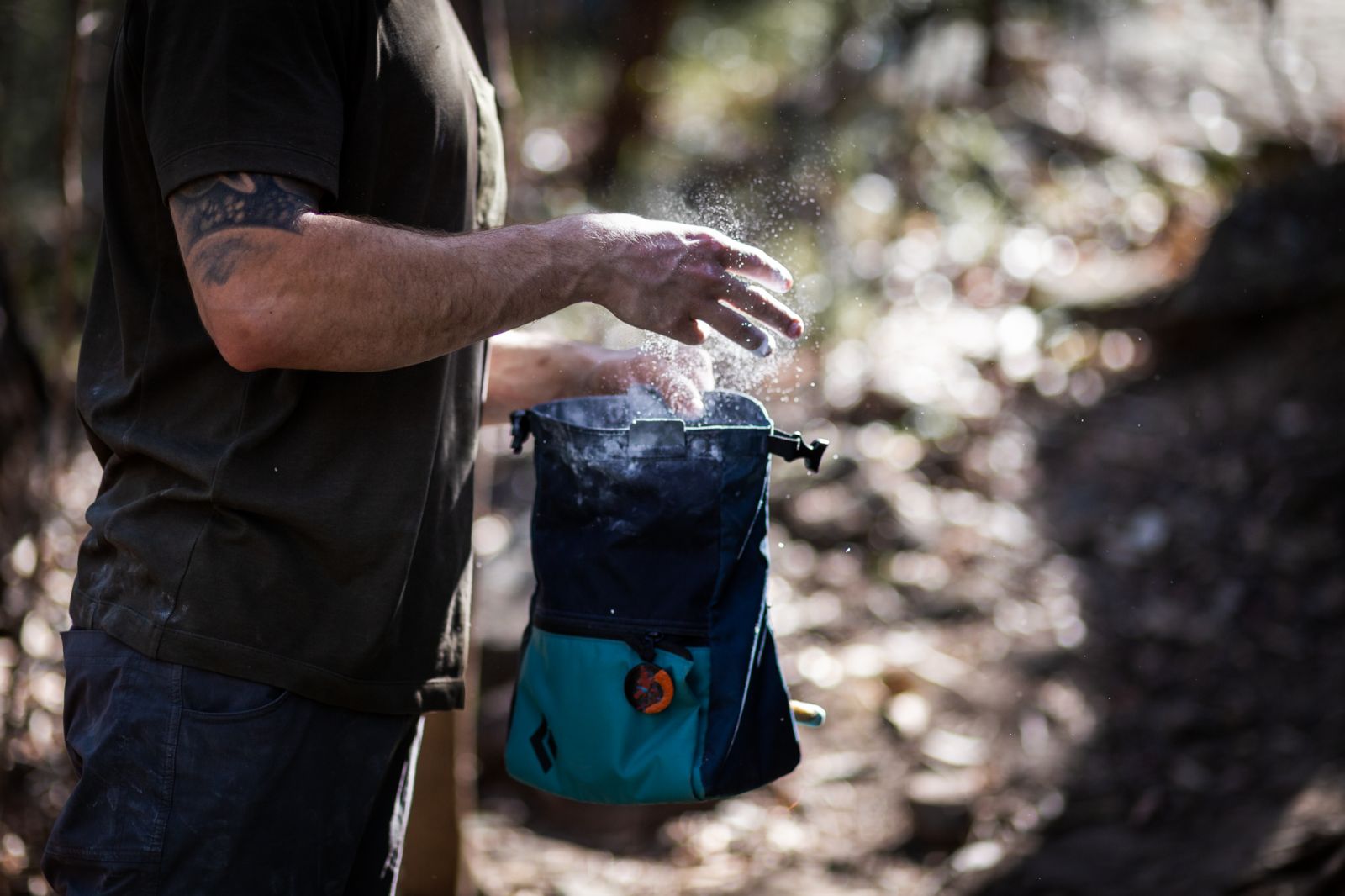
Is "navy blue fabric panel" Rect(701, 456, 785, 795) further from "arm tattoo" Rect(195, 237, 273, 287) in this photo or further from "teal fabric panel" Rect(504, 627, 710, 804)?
"arm tattoo" Rect(195, 237, 273, 287)

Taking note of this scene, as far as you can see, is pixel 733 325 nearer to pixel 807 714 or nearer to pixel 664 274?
pixel 664 274

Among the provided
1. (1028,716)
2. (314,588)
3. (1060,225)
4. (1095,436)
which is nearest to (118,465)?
(314,588)

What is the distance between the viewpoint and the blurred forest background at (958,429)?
3.62 m

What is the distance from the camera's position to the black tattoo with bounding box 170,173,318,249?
1.44 metres

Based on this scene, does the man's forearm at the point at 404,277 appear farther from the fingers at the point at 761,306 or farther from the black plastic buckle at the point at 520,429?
the black plastic buckle at the point at 520,429

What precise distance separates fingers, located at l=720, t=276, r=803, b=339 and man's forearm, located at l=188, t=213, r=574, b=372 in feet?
0.77

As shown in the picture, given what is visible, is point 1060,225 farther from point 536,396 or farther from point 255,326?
point 255,326

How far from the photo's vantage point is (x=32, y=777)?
342 cm

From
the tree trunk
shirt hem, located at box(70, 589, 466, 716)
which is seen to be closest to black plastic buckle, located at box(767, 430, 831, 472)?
shirt hem, located at box(70, 589, 466, 716)

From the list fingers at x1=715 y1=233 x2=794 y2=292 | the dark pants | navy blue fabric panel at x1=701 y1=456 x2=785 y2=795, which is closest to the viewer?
the dark pants

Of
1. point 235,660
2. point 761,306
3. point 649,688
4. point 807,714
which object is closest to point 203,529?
point 235,660

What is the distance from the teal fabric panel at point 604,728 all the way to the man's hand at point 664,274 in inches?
19.4

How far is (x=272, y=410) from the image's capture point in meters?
1.62

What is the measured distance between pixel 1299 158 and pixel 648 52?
4.19 metres
